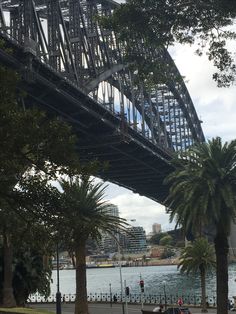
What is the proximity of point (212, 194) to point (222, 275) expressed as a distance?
5.14 metres

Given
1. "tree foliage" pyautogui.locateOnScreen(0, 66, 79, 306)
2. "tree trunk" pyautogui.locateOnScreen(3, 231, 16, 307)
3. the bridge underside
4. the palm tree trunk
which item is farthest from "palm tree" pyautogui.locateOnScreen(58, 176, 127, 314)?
"tree foliage" pyautogui.locateOnScreen(0, 66, 79, 306)

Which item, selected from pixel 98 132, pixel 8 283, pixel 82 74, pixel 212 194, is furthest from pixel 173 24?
pixel 98 132

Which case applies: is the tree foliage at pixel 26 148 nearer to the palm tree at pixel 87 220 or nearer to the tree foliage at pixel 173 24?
the tree foliage at pixel 173 24

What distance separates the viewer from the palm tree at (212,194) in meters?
33.9

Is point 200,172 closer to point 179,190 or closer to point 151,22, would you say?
point 179,190

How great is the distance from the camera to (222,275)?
3334cm

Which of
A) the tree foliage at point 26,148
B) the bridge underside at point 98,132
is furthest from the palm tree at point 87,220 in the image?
the tree foliage at point 26,148

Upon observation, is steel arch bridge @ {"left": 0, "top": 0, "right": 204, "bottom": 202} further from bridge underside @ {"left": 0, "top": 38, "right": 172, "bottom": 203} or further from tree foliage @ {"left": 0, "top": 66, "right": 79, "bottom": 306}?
tree foliage @ {"left": 0, "top": 66, "right": 79, "bottom": 306}

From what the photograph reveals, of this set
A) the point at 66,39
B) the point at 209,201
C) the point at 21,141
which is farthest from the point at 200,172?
the point at 66,39

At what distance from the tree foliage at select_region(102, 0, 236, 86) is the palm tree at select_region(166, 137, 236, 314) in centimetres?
1727

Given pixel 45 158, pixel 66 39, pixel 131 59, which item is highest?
pixel 66 39

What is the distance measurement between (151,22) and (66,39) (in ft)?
150

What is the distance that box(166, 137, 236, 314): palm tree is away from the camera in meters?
33.9

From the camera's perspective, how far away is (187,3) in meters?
17.5
